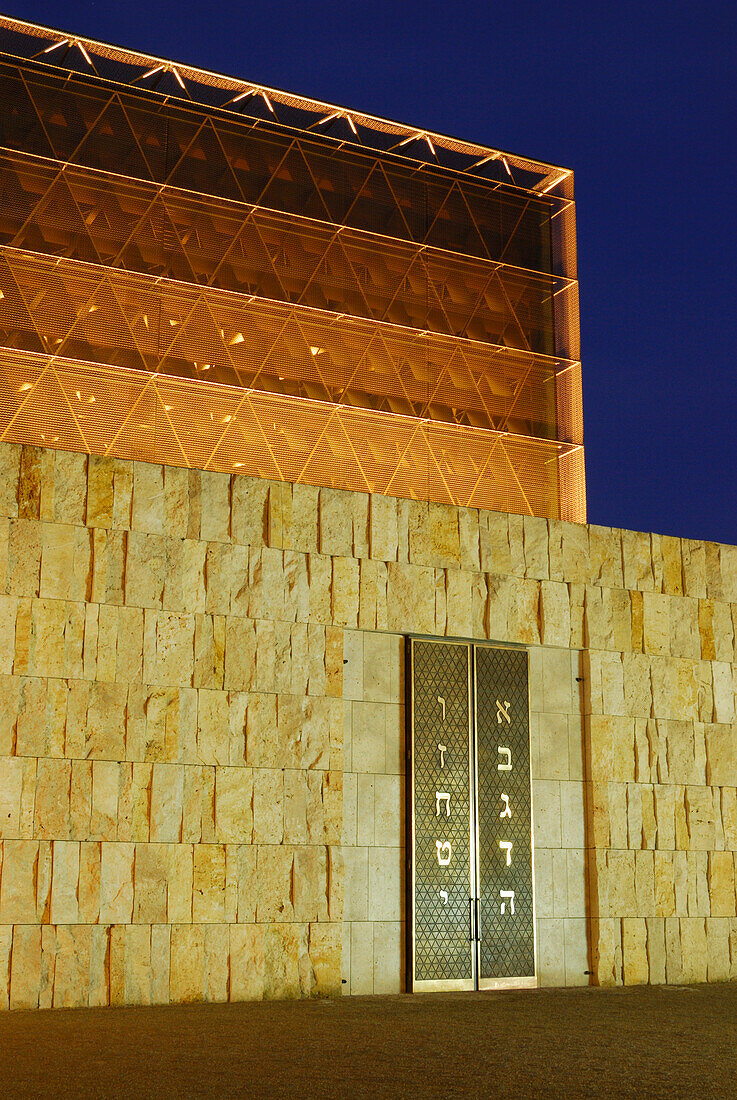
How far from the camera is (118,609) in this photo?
13695 millimetres

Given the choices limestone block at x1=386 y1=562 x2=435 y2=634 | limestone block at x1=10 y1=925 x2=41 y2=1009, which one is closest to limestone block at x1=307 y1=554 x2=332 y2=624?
limestone block at x1=386 y1=562 x2=435 y2=634

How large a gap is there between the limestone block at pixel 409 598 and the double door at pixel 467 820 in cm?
23

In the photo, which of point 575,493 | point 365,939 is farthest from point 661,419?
point 365,939

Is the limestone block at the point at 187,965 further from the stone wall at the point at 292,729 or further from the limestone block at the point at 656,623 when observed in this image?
the limestone block at the point at 656,623

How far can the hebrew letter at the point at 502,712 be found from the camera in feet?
51.1

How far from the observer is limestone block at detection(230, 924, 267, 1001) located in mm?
13453

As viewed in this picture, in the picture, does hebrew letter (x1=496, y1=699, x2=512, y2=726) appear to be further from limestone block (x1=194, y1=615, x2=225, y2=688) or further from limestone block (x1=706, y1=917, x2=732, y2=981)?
limestone block (x1=706, y1=917, x2=732, y2=981)

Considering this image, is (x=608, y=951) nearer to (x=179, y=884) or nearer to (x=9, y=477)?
(x=179, y=884)

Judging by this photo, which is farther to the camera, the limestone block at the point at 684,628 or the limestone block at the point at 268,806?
the limestone block at the point at 684,628

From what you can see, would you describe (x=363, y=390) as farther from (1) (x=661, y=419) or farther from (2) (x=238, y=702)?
(1) (x=661, y=419)

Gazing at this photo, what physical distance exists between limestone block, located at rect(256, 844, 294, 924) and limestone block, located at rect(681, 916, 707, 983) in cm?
530

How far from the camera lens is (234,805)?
1381 centimetres

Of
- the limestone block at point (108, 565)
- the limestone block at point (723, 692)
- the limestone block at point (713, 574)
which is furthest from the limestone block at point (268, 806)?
the limestone block at point (713, 574)

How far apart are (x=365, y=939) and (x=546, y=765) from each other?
3139mm
